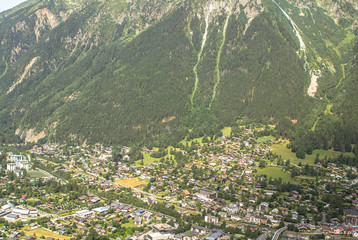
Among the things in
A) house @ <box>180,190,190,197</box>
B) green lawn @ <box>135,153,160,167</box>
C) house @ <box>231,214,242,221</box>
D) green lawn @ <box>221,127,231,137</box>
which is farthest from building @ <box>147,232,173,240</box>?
green lawn @ <box>221,127,231,137</box>

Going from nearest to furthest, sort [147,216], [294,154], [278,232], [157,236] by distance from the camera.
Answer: [157,236] < [278,232] < [147,216] < [294,154]

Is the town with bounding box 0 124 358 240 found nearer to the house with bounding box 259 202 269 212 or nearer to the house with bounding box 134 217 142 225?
the house with bounding box 134 217 142 225

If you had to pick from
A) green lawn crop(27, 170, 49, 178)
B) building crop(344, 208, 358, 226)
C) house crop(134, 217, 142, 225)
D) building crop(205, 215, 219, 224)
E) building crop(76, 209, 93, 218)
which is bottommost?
building crop(344, 208, 358, 226)

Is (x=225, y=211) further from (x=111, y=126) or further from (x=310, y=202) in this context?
(x=111, y=126)

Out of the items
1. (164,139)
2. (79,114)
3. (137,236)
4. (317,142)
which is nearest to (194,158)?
(164,139)

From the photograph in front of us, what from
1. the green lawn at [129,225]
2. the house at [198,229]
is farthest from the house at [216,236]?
the green lawn at [129,225]

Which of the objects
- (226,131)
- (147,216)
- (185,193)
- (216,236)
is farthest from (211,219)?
(226,131)

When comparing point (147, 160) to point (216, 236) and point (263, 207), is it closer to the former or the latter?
point (263, 207)
